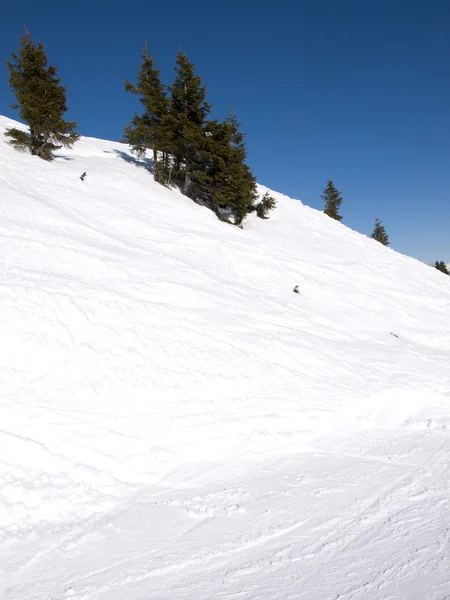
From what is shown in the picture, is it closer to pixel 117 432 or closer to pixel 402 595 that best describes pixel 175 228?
pixel 117 432

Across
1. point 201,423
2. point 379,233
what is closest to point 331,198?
point 379,233

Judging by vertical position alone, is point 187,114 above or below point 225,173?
above

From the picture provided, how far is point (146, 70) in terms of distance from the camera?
891 inches

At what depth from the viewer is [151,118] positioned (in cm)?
2284

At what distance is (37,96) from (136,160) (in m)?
8.37

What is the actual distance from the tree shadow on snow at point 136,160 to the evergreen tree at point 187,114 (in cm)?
416

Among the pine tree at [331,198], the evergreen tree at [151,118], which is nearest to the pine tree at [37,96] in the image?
the evergreen tree at [151,118]

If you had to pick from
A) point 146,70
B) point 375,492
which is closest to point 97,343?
point 375,492

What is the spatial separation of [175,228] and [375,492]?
13816mm

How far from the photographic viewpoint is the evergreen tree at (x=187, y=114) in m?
21.2

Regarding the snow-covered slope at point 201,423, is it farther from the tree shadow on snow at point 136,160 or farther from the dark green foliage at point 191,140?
the tree shadow on snow at point 136,160

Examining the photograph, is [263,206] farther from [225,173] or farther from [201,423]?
[201,423]

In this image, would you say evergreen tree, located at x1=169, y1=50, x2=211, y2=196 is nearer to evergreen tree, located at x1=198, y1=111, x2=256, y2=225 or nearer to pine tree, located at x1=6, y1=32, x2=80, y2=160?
evergreen tree, located at x1=198, y1=111, x2=256, y2=225

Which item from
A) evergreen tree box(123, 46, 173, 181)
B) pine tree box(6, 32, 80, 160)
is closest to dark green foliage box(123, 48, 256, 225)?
evergreen tree box(123, 46, 173, 181)
